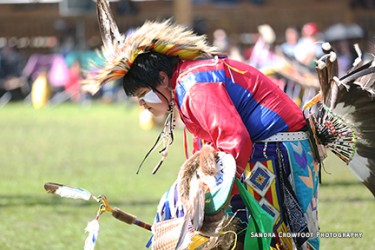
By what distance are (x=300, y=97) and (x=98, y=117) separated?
8.90 metres

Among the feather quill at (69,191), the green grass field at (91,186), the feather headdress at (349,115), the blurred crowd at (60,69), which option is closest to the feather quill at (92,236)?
the feather quill at (69,191)

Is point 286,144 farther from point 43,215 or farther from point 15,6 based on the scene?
point 15,6

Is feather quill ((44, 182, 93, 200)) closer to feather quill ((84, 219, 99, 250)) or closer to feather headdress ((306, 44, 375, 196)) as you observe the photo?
feather quill ((84, 219, 99, 250))

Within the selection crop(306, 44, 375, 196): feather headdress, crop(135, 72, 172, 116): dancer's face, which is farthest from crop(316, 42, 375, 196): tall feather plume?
crop(135, 72, 172, 116): dancer's face

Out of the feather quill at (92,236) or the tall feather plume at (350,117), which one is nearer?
the feather quill at (92,236)

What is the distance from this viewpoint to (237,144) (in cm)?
354

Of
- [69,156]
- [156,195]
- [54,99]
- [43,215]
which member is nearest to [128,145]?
[69,156]

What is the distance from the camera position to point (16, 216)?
7.45 metres

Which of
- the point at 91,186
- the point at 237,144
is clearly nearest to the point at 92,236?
the point at 237,144

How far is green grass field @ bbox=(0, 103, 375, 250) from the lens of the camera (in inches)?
263

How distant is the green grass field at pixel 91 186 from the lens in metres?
6.68

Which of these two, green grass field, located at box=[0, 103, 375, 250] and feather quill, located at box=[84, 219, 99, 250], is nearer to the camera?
feather quill, located at box=[84, 219, 99, 250]

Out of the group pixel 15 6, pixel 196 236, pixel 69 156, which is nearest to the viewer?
pixel 196 236

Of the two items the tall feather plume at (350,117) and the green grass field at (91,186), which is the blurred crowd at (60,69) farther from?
the tall feather plume at (350,117)
